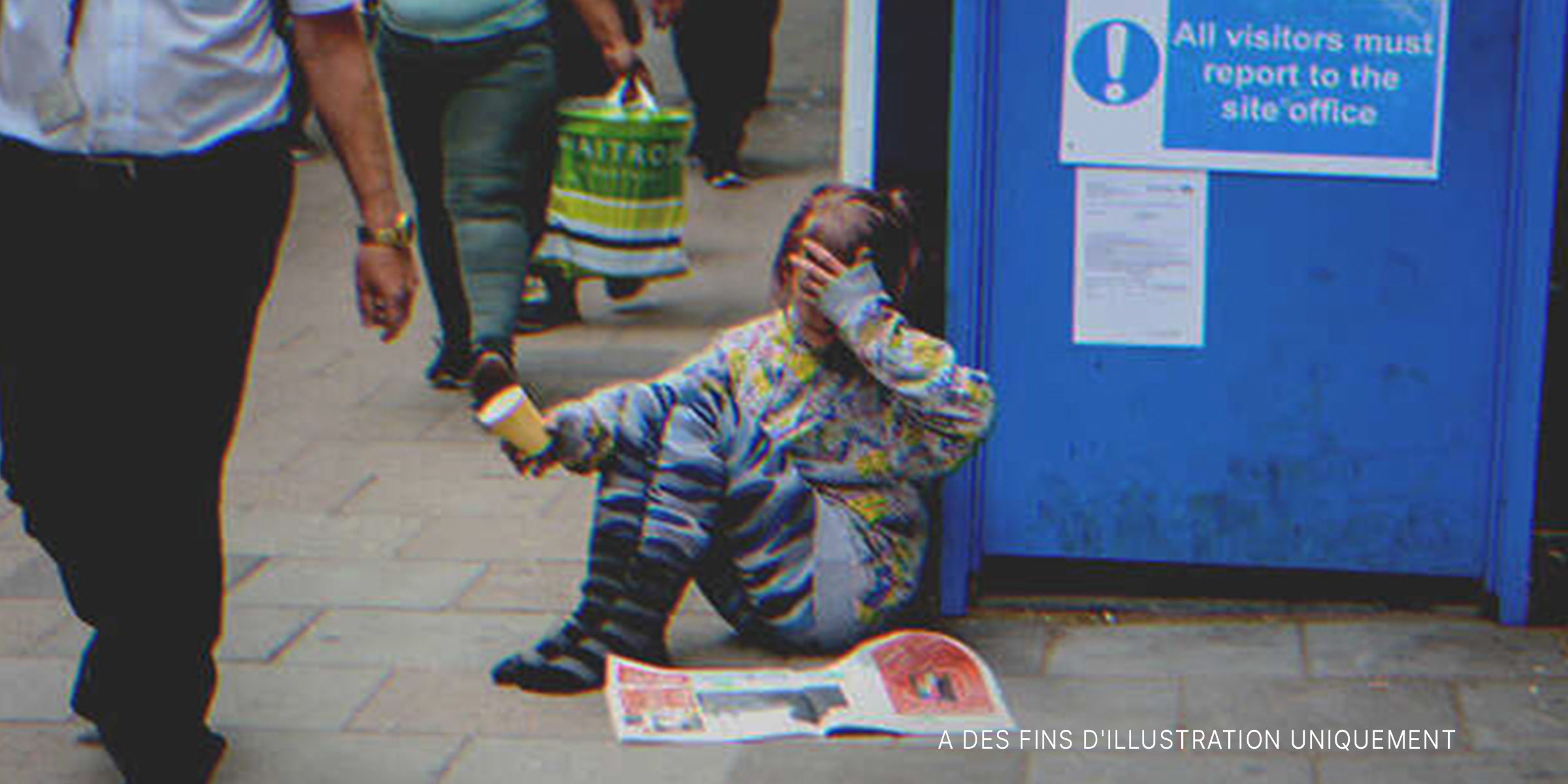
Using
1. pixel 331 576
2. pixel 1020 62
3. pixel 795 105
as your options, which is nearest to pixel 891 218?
pixel 1020 62

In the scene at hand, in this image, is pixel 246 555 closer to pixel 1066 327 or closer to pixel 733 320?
pixel 1066 327

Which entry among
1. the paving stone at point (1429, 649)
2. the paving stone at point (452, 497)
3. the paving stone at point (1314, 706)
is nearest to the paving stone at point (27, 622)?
the paving stone at point (452, 497)

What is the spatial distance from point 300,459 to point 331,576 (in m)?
1.06

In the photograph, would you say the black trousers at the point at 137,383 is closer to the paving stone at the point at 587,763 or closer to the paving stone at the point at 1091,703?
the paving stone at the point at 587,763

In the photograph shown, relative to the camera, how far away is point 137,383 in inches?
134

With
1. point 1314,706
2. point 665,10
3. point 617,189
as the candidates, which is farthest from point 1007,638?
point 665,10

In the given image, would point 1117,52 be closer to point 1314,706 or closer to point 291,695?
point 1314,706

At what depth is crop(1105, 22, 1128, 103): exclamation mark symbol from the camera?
4113mm

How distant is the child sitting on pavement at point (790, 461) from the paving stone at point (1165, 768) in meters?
0.59

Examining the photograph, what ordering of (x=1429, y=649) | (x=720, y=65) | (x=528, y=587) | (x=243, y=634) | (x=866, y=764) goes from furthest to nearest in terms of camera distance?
(x=720, y=65) < (x=528, y=587) < (x=243, y=634) < (x=1429, y=649) < (x=866, y=764)

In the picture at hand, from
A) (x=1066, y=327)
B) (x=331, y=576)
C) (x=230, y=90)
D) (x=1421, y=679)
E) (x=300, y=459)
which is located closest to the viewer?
(x=230, y=90)

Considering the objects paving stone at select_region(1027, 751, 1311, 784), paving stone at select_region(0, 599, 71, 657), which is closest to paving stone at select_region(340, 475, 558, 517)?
paving stone at select_region(0, 599, 71, 657)

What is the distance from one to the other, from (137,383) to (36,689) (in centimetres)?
100

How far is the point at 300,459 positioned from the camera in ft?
19.0
